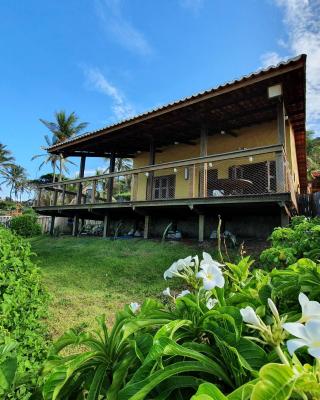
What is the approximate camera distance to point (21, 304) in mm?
2490

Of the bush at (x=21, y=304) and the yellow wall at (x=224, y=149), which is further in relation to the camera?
the yellow wall at (x=224, y=149)

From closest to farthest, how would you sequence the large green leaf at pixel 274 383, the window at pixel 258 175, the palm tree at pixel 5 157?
the large green leaf at pixel 274 383
the window at pixel 258 175
the palm tree at pixel 5 157

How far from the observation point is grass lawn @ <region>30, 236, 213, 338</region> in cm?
507

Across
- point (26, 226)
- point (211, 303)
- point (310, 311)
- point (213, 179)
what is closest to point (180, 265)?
point (211, 303)

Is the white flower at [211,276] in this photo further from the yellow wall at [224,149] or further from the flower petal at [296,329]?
the yellow wall at [224,149]

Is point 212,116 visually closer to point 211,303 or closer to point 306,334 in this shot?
point 211,303

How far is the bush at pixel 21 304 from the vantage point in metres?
2.28

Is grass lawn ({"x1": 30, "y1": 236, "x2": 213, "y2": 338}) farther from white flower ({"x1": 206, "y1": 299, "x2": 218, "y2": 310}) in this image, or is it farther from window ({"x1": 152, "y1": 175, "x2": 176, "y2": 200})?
window ({"x1": 152, "y1": 175, "x2": 176, "y2": 200})

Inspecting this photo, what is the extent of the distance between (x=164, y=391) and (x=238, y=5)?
37.0ft

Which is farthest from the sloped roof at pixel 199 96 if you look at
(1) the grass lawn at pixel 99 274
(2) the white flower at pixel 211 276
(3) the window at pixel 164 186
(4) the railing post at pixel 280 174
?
(2) the white flower at pixel 211 276

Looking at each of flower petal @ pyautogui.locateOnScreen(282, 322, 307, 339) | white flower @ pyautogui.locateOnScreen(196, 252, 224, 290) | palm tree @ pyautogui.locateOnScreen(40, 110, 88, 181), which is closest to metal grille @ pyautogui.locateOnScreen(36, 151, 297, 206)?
white flower @ pyautogui.locateOnScreen(196, 252, 224, 290)

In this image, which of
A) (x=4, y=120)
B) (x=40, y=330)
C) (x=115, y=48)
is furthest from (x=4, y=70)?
(x=40, y=330)

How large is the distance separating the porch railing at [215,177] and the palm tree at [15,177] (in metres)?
42.3

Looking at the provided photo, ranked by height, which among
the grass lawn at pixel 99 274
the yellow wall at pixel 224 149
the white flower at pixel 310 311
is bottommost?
the grass lawn at pixel 99 274
